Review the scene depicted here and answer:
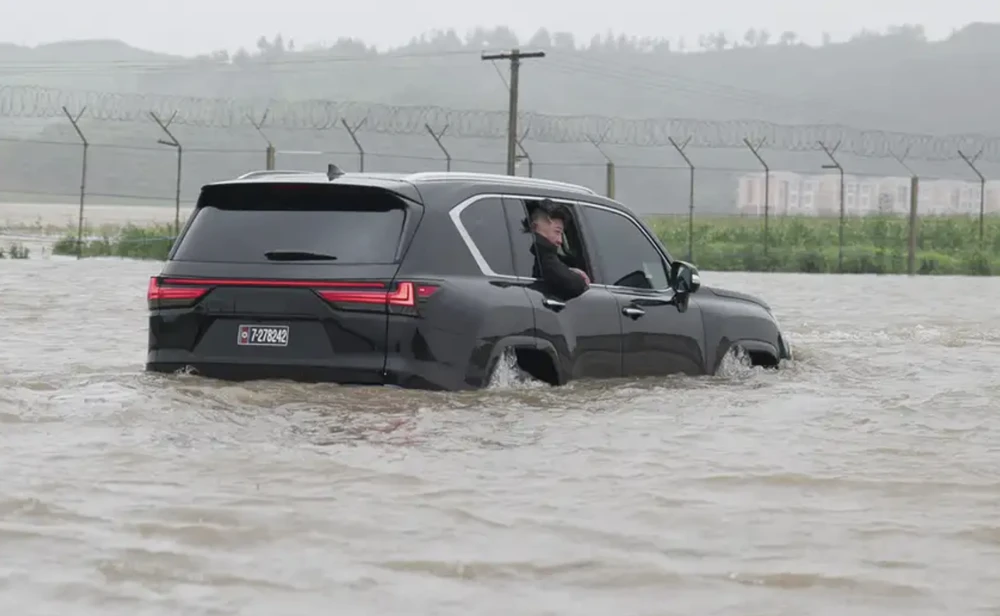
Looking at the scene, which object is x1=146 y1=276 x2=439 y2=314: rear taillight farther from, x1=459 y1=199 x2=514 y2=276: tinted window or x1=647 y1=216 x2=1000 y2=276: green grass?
x1=647 y1=216 x2=1000 y2=276: green grass

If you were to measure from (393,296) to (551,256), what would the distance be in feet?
4.28

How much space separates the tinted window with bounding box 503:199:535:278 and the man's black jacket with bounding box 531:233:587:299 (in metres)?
0.05

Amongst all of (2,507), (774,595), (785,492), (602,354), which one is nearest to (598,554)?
(774,595)

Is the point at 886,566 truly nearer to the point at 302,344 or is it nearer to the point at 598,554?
the point at 598,554

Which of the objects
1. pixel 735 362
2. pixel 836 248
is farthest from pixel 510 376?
pixel 836 248

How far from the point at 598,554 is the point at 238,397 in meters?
3.54

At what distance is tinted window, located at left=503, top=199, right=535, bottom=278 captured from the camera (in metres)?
10.5

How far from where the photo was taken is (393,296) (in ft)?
31.7

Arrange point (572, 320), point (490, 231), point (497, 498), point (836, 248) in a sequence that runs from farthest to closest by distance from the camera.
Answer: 1. point (836, 248)
2. point (572, 320)
3. point (490, 231)
4. point (497, 498)

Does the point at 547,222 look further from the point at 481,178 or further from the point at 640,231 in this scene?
the point at 640,231

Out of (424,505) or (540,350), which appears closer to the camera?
(424,505)

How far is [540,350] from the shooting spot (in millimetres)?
10414

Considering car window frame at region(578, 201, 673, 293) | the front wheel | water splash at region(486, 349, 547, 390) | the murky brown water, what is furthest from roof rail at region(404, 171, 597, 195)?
the front wheel

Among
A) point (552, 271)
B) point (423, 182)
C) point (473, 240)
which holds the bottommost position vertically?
point (552, 271)
